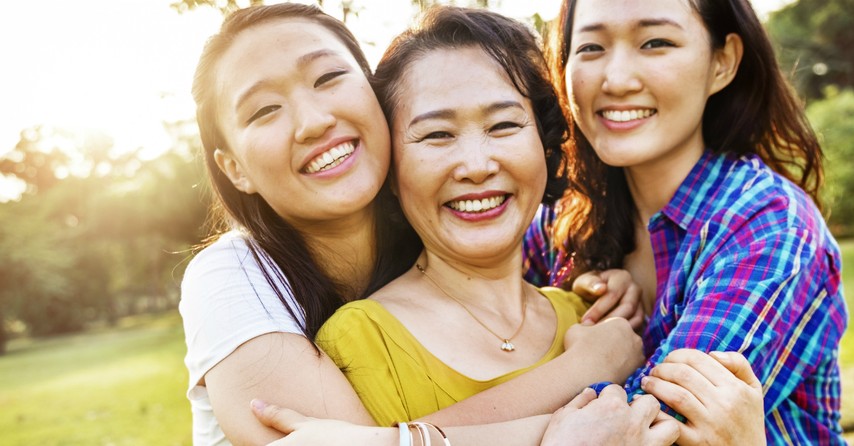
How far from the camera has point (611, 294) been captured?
314cm

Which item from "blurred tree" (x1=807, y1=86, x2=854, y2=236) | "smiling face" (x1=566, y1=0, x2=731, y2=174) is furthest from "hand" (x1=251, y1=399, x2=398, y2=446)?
"blurred tree" (x1=807, y1=86, x2=854, y2=236)

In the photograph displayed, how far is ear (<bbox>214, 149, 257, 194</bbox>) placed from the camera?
2.79 m

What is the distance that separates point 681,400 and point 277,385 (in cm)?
123

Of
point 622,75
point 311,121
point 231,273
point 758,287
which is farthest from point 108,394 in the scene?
point 758,287

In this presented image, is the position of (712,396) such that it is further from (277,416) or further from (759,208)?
(277,416)

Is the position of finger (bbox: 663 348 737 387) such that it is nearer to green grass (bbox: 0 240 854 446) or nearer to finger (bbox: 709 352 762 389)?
finger (bbox: 709 352 762 389)

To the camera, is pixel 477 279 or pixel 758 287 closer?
pixel 758 287

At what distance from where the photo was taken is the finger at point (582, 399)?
7.54ft

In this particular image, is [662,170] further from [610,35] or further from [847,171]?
[847,171]

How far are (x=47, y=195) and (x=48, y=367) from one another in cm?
1769

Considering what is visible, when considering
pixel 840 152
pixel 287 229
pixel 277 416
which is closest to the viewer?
pixel 277 416

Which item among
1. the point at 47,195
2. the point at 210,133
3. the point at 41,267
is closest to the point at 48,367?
the point at 41,267

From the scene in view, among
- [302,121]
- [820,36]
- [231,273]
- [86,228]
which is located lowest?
[86,228]

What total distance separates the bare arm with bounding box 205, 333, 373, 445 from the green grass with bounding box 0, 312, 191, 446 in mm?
7654
